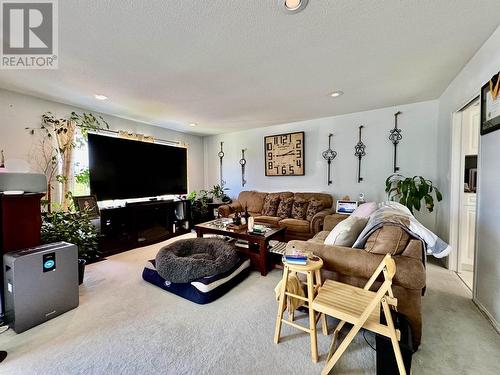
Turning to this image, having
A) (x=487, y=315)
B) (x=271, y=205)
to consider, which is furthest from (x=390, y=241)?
(x=271, y=205)

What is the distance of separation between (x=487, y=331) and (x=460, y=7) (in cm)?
238

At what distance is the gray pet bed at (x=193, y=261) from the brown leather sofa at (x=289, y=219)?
4.37 ft

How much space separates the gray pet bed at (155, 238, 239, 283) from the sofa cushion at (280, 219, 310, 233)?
4.44 feet

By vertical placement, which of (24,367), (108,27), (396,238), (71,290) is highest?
(108,27)

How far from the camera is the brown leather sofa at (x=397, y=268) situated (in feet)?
4.71

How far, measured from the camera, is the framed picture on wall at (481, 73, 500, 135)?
1713mm

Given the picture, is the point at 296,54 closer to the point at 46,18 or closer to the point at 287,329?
the point at 46,18

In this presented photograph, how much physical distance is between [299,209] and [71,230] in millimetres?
3291

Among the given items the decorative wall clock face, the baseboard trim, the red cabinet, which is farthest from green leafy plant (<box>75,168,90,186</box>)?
the baseboard trim

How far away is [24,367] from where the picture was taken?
Answer: 1385 millimetres

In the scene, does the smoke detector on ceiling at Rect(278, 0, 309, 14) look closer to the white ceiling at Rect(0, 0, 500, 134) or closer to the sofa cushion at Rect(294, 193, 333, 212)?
the white ceiling at Rect(0, 0, 500, 134)

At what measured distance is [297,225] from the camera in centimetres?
364

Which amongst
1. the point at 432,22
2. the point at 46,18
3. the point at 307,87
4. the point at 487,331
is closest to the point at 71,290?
the point at 46,18

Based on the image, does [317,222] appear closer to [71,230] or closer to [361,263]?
[361,263]
